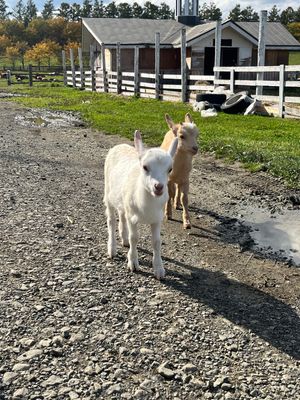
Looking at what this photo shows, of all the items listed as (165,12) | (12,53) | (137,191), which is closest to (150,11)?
(165,12)

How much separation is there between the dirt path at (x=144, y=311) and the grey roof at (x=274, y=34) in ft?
101

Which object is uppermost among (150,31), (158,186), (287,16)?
(287,16)

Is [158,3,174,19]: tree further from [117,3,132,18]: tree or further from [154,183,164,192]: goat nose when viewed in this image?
[154,183,164,192]: goat nose

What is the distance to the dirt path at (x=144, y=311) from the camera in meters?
3.27

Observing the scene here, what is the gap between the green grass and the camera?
9.12 meters

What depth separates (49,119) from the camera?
698 inches

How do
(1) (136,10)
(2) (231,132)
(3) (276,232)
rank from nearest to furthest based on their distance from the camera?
(3) (276,232), (2) (231,132), (1) (136,10)

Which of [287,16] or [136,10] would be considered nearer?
[287,16]

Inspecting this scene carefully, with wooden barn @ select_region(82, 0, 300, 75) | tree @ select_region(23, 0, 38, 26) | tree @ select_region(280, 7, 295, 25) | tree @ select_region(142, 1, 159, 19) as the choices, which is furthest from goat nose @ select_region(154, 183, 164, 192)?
tree @ select_region(23, 0, 38, 26)

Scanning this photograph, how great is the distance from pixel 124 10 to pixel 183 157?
111 metres

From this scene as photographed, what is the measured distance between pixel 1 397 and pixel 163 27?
3883cm

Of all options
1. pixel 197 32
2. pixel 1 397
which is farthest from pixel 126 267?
pixel 197 32

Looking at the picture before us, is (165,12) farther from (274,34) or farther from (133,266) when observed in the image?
(133,266)

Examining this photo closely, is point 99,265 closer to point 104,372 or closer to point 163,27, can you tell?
point 104,372
